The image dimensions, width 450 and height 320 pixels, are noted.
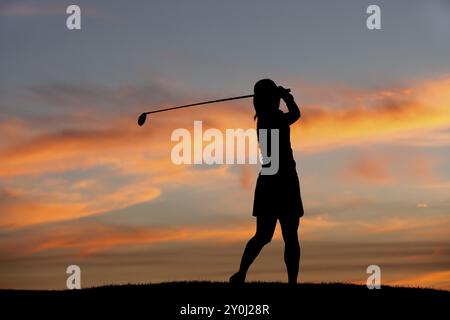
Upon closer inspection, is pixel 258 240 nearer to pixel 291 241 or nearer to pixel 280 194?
pixel 291 241

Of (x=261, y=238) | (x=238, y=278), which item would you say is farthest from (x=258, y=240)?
(x=238, y=278)

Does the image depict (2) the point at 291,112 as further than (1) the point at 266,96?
No

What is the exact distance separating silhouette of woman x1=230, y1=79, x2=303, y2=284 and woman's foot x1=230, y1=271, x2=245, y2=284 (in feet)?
0.40

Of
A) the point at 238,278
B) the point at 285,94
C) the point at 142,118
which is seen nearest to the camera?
the point at 285,94

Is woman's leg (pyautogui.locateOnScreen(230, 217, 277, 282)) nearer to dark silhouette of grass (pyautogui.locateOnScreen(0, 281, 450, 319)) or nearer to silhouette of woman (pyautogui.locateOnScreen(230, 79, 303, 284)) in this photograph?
silhouette of woman (pyautogui.locateOnScreen(230, 79, 303, 284))

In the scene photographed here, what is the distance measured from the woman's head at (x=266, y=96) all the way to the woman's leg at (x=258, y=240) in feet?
6.05

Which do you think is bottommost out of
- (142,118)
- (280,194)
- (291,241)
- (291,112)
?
(291,241)

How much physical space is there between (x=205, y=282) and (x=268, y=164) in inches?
132

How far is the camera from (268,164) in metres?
13.8
